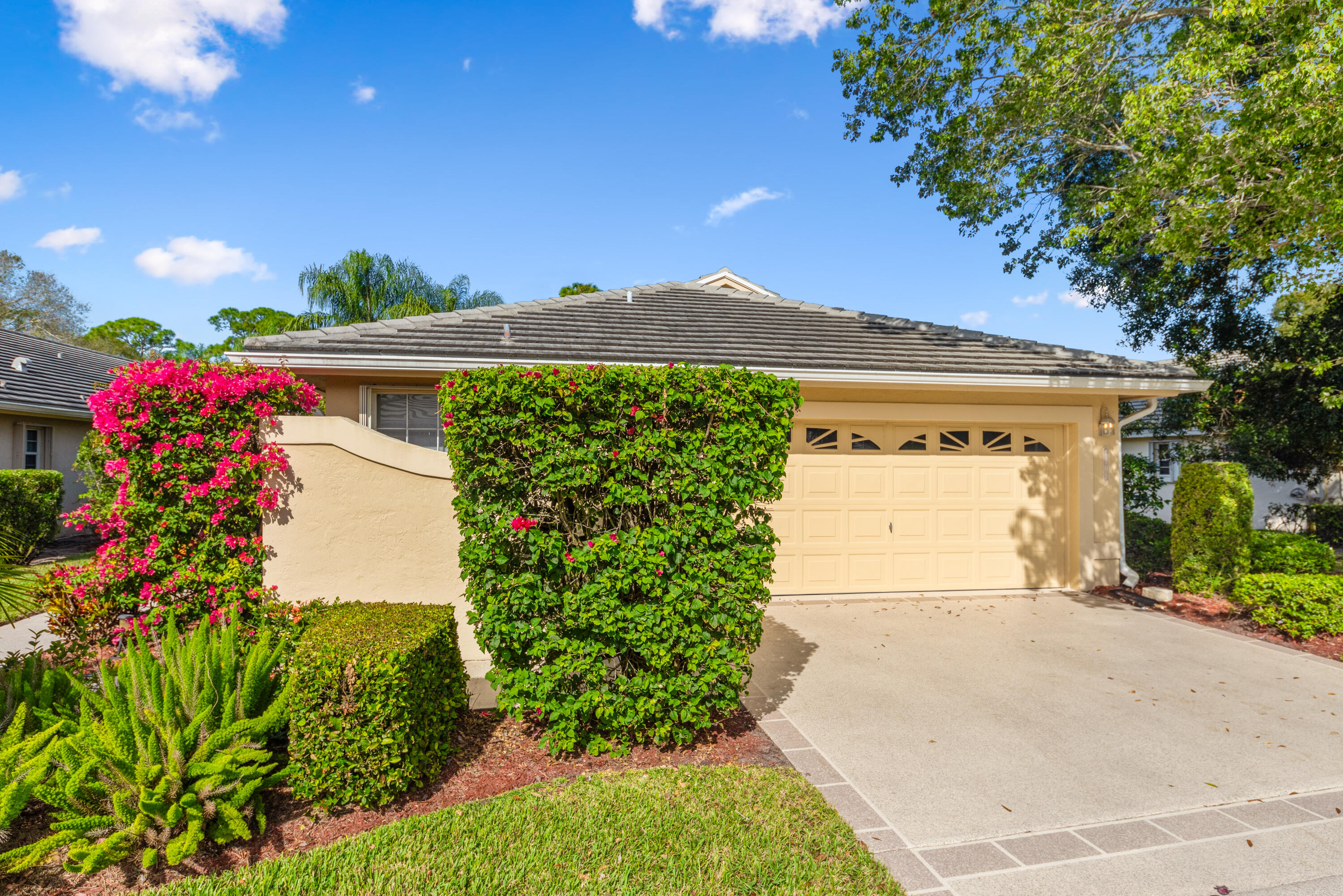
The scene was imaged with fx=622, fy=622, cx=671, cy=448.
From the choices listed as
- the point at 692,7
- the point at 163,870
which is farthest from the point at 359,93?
the point at 163,870

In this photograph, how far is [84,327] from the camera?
3912 centimetres

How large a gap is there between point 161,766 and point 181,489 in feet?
7.43

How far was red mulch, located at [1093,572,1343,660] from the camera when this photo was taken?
6691mm

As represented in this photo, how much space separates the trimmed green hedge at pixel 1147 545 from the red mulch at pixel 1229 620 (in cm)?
80

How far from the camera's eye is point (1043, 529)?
928 centimetres

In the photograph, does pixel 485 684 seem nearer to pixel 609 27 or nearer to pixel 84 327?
pixel 609 27

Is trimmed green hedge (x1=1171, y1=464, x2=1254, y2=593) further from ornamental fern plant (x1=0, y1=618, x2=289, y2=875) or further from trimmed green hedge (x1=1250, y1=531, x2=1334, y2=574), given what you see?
ornamental fern plant (x1=0, y1=618, x2=289, y2=875)

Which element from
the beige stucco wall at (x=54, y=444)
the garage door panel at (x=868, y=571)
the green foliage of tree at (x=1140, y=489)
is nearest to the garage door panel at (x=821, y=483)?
the garage door panel at (x=868, y=571)

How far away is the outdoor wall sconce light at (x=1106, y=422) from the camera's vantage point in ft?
30.1

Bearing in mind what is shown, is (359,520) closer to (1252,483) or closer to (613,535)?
(613,535)

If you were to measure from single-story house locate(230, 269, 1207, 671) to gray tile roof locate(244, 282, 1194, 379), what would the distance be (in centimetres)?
4

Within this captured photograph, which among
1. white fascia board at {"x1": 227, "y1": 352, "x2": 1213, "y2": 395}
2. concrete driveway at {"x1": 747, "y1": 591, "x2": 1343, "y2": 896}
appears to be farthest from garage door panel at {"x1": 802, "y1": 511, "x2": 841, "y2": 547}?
white fascia board at {"x1": 227, "y1": 352, "x2": 1213, "y2": 395}

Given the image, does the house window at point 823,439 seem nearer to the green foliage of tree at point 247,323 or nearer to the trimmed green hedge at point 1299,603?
the trimmed green hedge at point 1299,603

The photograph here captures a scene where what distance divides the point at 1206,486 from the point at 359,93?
1472 centimetres
